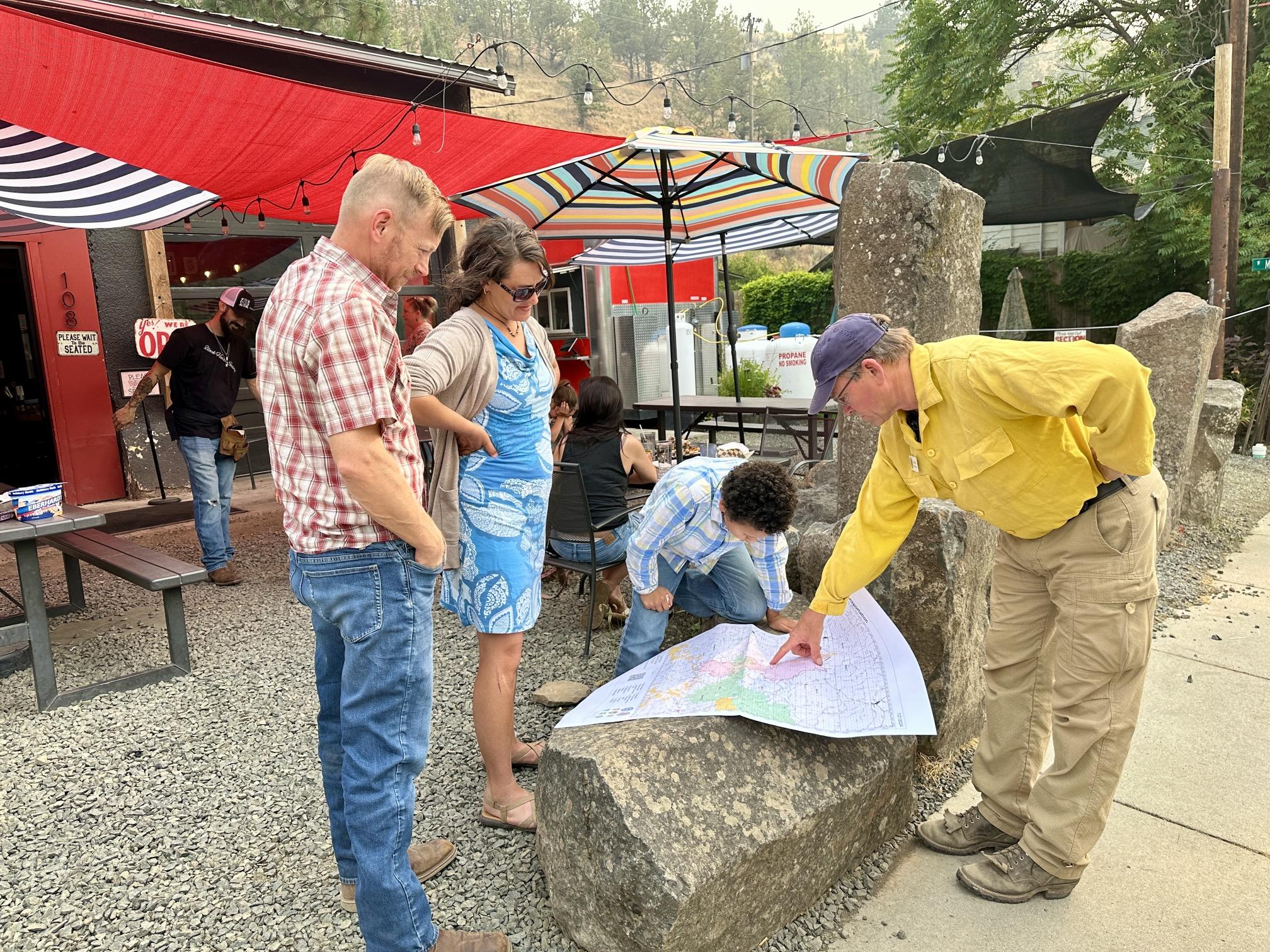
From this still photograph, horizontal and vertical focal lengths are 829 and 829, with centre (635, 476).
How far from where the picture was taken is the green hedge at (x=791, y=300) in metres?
19.6

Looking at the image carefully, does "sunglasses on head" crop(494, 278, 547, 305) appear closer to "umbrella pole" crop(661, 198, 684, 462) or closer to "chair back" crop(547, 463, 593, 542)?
"chair back" crop(547, 463, 593, 542)

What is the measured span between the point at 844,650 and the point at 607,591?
1.69m

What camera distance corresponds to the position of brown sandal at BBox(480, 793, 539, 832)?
2.35 metres

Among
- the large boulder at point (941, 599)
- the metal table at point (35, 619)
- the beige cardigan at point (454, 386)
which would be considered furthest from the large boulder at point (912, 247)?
the metal table at point (35, 619)

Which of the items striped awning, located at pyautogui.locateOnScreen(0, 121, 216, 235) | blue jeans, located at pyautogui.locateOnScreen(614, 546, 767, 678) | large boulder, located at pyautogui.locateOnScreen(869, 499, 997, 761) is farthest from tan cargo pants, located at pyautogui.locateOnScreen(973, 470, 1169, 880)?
striped awning, located at pyautogui.locateOnScreen(0, 121, 216, 235)

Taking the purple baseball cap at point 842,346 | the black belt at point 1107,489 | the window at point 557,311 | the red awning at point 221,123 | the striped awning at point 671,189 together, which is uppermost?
the red awning at point 221,123

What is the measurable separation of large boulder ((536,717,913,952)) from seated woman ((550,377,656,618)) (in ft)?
5.86

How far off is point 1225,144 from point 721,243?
5.29 metres

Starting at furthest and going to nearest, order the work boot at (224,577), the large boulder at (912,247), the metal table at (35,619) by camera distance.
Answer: the work boot at (224,577), the metal table at (35,619), the large boulder at (912,247)

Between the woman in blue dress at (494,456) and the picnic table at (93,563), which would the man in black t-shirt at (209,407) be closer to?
the picnic table at (93,563)

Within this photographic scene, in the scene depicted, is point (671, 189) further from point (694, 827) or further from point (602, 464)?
point (694, 827)

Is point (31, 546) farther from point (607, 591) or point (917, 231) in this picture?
point (917, 231)

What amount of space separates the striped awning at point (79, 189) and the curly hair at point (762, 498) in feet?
13.5

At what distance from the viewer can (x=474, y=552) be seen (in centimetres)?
222
